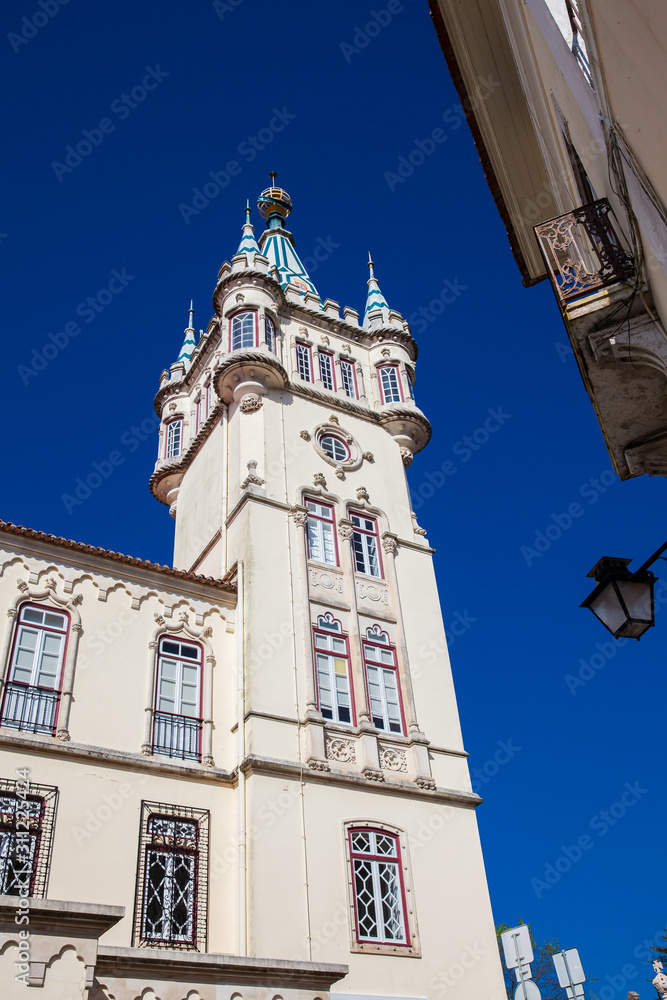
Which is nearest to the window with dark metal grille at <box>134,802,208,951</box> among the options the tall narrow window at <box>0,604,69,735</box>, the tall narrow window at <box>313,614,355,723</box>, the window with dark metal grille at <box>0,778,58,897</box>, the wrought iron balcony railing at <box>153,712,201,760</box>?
the wrought iron balcony railing at <box>153,712,201,760</box>

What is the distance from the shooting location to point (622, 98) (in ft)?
→ 21.9

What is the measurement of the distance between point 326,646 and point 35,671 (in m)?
6.79

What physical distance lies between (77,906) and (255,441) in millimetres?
14659

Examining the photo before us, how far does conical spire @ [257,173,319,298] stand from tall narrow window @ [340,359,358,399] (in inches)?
135

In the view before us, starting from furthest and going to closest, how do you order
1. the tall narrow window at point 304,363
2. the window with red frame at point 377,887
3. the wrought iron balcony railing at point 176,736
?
the tall narrow window at point 304,363, the wrought iron balcony railing at point 176,736, the window with red frame at point 377,887

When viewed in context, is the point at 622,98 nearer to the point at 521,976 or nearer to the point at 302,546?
the point at 521,976

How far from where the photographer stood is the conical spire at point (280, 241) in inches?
1264


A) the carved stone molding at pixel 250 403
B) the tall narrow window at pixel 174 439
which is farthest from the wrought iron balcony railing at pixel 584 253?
the tall narrow window at pixel 174 439

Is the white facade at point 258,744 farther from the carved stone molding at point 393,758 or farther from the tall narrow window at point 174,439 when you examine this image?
the tall narrow window at point 174,439

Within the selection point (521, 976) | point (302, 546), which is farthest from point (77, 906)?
point (302, 546)

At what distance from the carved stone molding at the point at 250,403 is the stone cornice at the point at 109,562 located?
18.9ft

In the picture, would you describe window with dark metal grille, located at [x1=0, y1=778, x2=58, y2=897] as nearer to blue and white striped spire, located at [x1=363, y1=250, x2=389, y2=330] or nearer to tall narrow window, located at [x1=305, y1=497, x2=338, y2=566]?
tall narrow window, located at [x1=305, y1=497, x2=338, y2=566]

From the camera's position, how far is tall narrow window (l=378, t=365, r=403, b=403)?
27.1 metres

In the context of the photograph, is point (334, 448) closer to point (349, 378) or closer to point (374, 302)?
point (349, 378)
